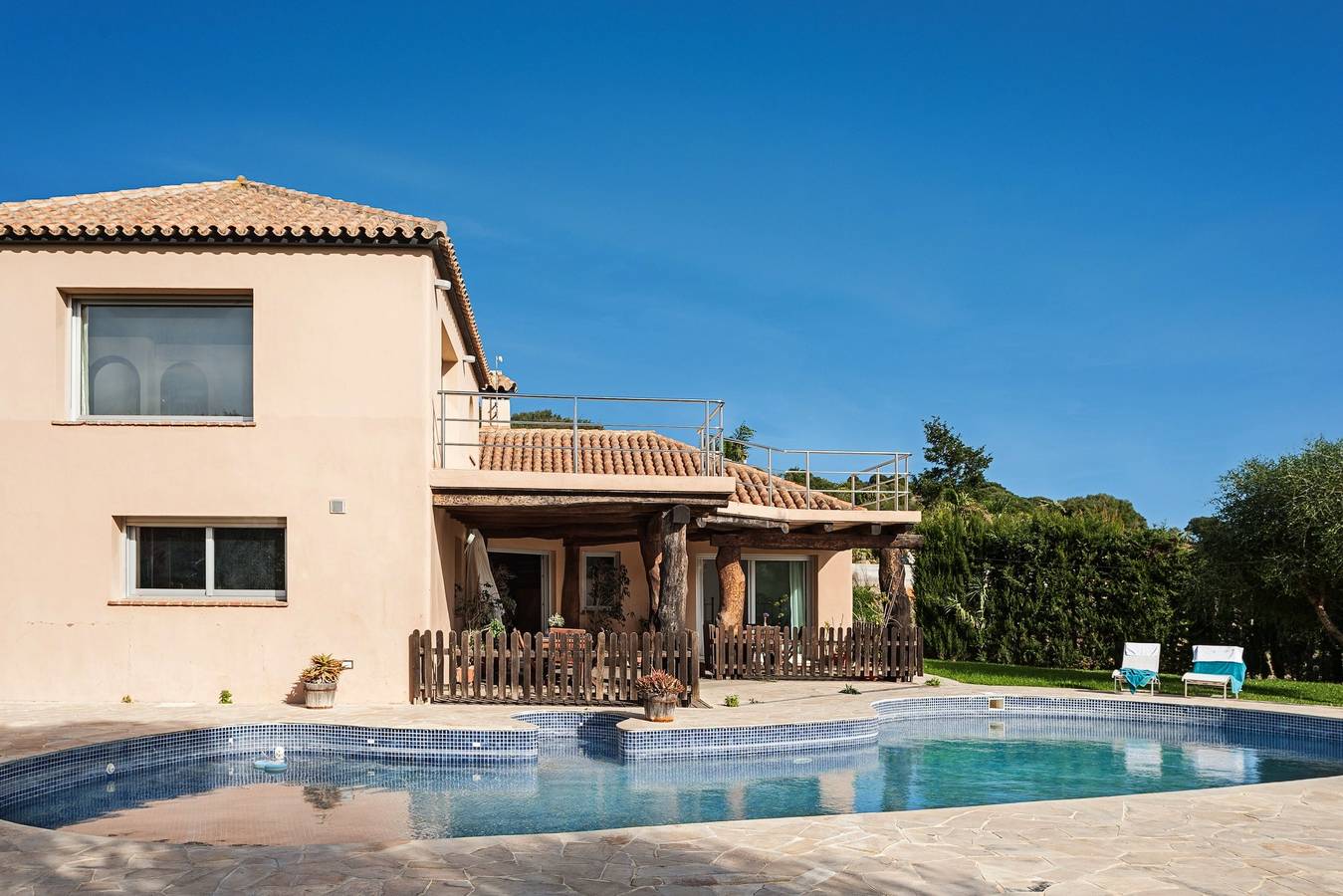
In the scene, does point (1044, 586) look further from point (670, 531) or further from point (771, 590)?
point (670, 531)

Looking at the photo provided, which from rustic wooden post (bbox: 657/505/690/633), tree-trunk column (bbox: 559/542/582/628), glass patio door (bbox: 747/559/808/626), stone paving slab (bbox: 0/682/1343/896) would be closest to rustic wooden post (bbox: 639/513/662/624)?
rustic wooden post (bbox: 657/505/690/633)

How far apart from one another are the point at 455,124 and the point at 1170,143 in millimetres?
16994

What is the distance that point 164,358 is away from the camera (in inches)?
555

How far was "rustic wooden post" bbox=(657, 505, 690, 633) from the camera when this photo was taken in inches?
601

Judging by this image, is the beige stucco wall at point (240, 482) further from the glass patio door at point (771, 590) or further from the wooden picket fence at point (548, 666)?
the glass patio door at point (771, 590)

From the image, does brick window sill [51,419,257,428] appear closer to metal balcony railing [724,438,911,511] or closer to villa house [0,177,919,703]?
villa house [0,177,919,703]

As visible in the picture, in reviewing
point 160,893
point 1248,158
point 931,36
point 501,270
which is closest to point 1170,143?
point 1248,158

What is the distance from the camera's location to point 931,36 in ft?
73.1

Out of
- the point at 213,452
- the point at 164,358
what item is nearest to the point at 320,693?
the point at 213,452

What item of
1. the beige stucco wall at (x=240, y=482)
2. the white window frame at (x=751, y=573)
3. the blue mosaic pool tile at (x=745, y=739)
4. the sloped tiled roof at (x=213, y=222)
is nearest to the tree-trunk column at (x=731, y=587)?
the white window frame at (x=751, y=573)

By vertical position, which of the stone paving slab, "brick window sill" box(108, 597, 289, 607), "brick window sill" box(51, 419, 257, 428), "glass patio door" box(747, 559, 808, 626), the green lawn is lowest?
the green lawn

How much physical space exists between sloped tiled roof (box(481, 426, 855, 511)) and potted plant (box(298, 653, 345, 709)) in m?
5.71

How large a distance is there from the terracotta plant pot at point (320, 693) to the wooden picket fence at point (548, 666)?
3.54 ft

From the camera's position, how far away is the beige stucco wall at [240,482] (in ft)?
45.0
